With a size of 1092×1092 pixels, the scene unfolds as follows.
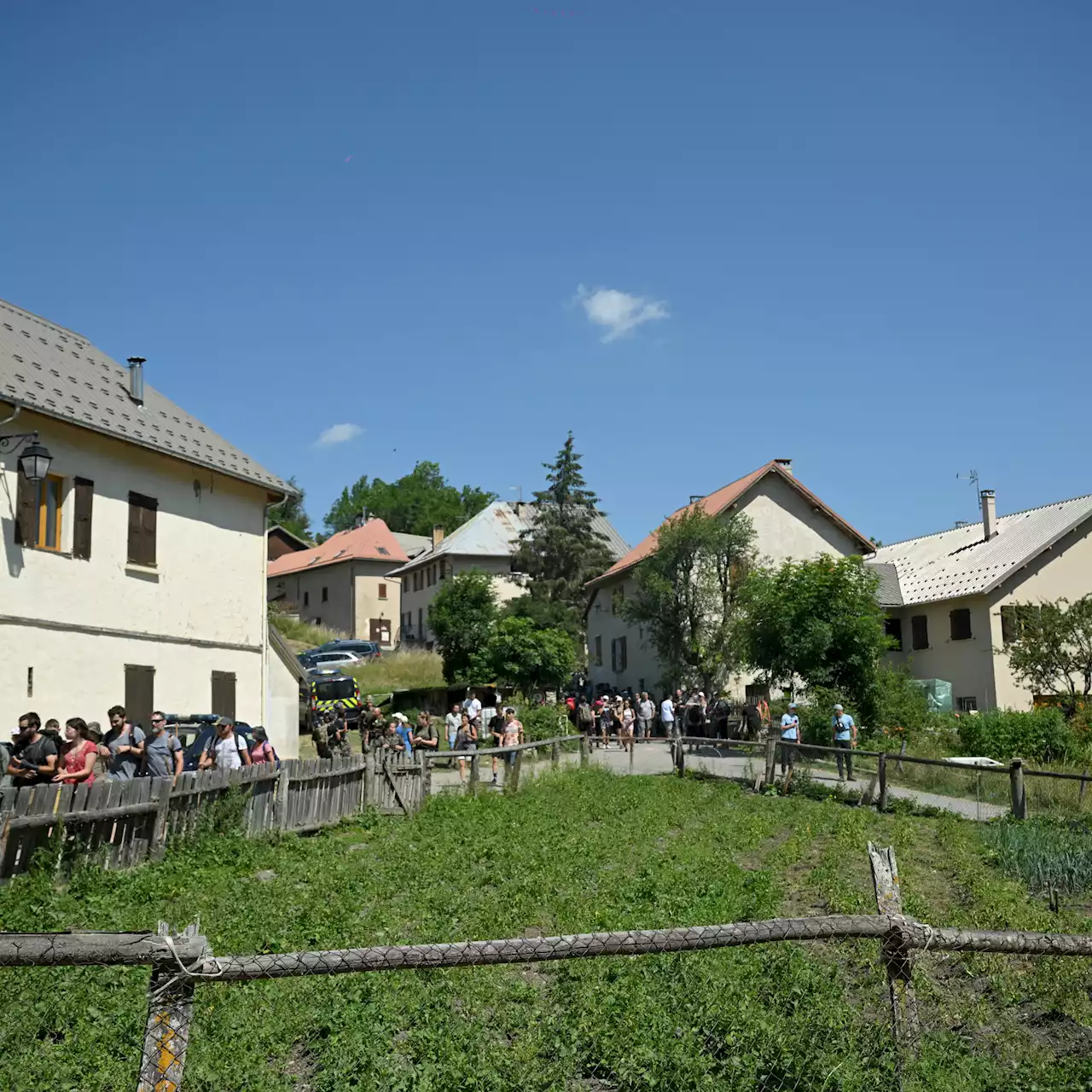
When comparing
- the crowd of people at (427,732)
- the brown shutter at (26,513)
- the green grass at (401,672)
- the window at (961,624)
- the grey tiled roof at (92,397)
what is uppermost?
the grey tiled roof at (92,397)

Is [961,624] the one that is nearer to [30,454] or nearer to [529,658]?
[529,658]

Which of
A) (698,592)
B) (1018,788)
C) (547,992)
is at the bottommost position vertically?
(547,992)

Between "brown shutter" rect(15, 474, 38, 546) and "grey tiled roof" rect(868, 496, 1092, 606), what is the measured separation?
29892 mm

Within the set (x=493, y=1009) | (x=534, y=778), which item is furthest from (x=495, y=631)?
(x=493, y=1009)

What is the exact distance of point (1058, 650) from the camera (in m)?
34.1

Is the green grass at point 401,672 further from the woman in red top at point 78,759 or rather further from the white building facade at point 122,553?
the woman in red top at point 78,759

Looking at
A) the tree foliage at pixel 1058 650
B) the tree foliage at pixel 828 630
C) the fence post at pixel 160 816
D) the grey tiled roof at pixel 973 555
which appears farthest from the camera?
the grey tiled roof at pixel 973 555

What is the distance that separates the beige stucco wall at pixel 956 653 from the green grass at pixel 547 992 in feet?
91.5

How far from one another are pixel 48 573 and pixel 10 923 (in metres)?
11.8

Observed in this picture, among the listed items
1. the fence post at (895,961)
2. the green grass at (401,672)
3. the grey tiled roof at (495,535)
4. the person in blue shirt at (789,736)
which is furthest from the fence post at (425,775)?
the grey tiled roof at (495,535)

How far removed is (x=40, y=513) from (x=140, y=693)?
159 inches

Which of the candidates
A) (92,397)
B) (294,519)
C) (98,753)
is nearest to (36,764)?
(98,753)

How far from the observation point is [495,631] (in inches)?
1715

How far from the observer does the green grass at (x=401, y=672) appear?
52.2m
